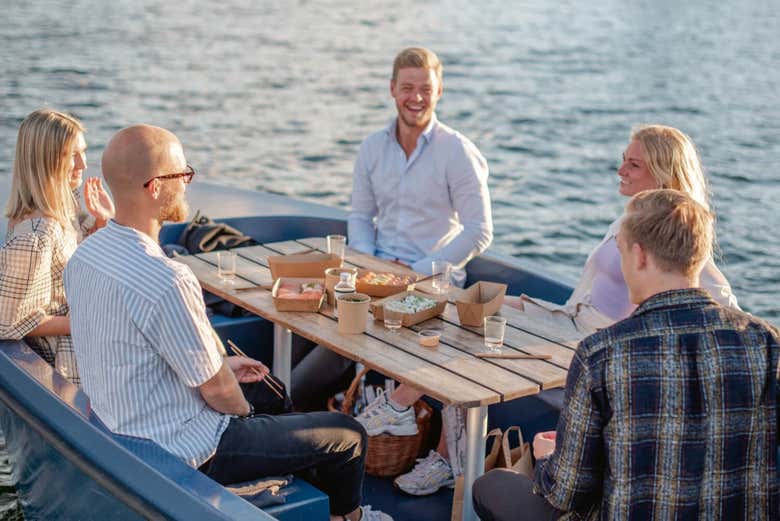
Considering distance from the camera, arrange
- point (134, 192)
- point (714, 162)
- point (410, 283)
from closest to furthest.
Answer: point (134, 192), point (410, 283), point (714, 162)

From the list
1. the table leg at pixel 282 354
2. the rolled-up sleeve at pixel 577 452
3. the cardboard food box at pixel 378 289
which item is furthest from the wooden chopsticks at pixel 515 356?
the table leg at pixel 282 354

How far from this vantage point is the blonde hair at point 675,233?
2.26 meters

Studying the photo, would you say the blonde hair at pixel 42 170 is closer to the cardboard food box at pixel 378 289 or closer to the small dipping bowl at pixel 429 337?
the cardboard food box at pixel 378 289

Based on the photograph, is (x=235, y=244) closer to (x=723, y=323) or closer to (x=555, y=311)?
(x=555, y=311)

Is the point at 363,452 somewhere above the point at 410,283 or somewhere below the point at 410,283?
below

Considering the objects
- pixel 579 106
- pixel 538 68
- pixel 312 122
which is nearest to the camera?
pixel 312 122

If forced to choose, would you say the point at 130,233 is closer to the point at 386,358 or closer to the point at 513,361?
the point at 386,358

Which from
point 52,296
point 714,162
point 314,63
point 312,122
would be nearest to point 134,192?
point 52,296

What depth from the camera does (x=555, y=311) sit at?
354 centimetres

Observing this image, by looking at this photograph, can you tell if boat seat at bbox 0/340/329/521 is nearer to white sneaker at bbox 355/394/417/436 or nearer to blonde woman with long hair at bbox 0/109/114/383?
blonde woman with long hair at bbox 0/109/114/383

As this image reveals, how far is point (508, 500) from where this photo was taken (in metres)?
2.61

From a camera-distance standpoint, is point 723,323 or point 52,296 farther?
point 52,296

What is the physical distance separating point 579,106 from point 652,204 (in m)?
13.7

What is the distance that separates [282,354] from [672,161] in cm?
165
